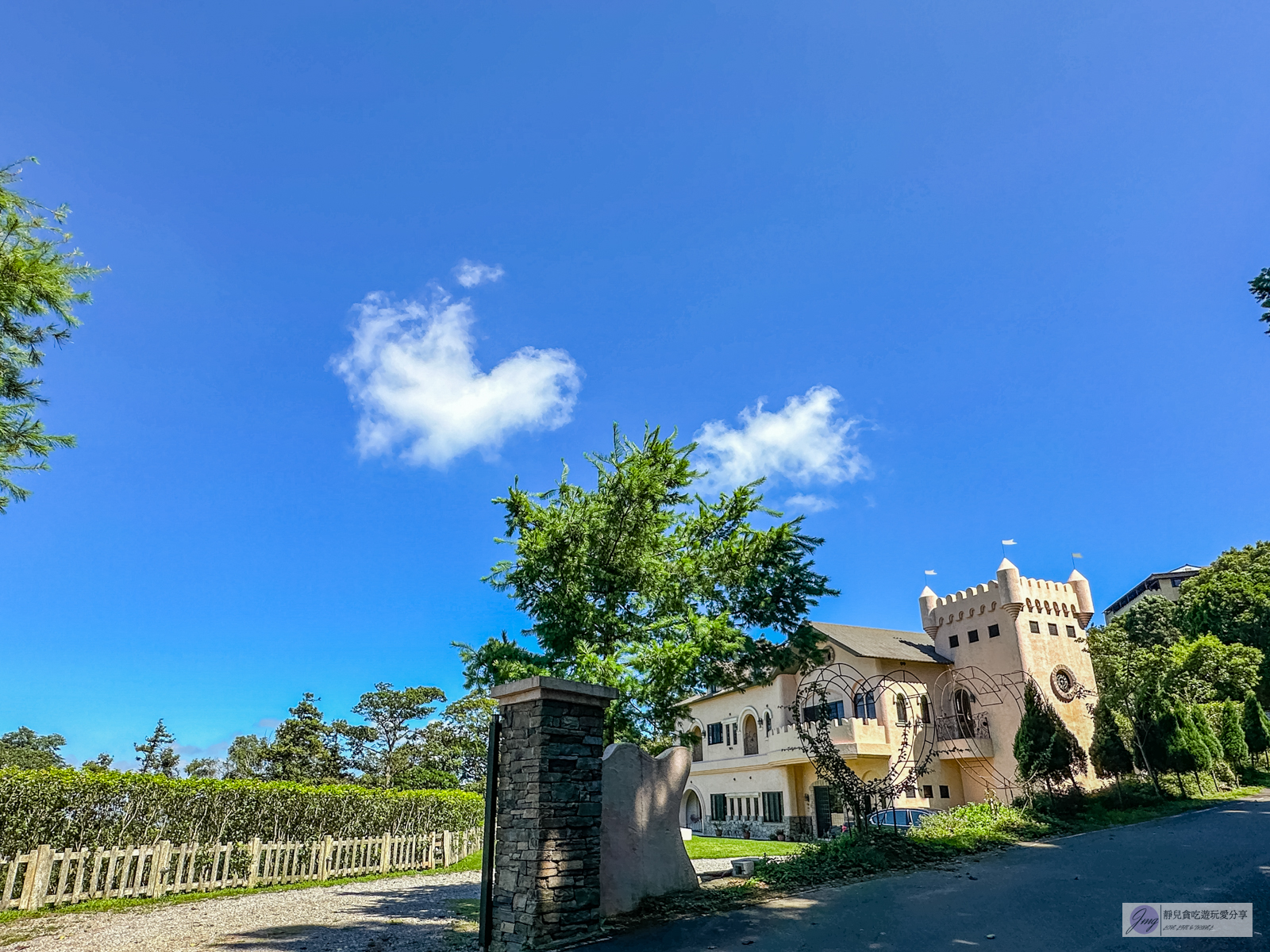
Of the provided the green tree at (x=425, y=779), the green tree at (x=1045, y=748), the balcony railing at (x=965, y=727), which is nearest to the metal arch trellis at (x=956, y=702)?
the balcony railing at (x=965, y=727)

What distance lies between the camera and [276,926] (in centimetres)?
1067

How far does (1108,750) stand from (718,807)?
57.9 feet

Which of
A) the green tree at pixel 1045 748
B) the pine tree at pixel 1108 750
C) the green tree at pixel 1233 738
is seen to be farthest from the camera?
the green tree at pixel 1233 738

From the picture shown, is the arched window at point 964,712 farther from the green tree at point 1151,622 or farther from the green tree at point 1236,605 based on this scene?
the green tree at point 1151,622

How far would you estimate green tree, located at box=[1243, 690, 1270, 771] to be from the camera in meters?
28.9

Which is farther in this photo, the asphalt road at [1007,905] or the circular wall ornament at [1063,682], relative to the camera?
the circular wall ornament at [1063,682]

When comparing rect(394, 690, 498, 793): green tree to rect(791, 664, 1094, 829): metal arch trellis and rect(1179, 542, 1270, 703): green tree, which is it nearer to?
rect(791, 664, 1094, 829): metal arch trellis

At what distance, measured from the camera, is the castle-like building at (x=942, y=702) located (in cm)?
2800

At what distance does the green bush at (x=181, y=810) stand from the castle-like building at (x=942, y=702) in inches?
539

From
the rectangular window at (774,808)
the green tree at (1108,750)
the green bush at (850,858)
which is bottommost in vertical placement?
the rectangular window at (774,808)

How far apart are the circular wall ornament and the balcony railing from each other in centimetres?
287

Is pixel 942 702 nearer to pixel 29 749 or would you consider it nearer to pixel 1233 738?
pixel 1233 738

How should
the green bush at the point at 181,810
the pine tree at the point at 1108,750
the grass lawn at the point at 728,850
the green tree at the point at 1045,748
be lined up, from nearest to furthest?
the green bush at the point at 181,810
the green tree at the point at 1045,748
the grass lawn at the point at 728,850
the pine tree at the point at 1108,750

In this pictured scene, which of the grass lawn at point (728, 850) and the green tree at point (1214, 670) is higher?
the green tree at point (1214, 670)
